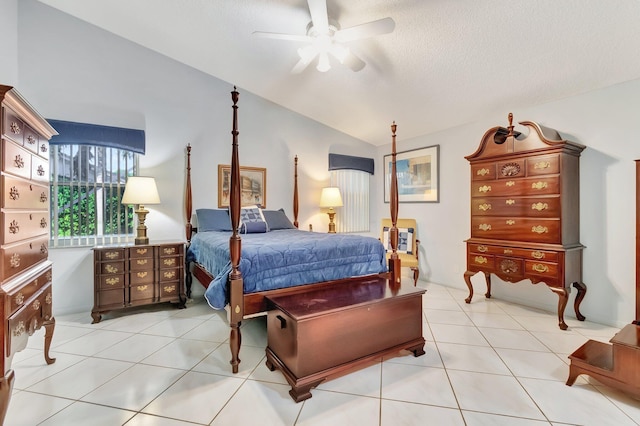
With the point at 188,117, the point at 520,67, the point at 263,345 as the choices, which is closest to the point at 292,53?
the point at 188,117

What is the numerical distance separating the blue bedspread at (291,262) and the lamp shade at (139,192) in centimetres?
92

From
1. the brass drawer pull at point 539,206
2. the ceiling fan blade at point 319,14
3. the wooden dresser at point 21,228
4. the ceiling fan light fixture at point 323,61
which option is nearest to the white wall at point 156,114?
the wooden dresser at point 21,228

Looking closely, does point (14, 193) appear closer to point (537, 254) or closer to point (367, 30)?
point (367, 30)

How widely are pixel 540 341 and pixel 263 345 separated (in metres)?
2.27

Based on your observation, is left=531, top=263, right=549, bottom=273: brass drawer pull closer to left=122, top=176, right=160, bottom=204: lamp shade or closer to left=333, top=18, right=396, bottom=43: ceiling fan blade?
left=333, top=18, right=396, bottom=43: ceiling fan blade

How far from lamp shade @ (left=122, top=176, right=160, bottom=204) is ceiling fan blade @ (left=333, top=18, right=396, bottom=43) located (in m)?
2.41

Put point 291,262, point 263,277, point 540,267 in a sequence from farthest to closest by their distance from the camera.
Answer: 1. point 540,267
2. point 291,262
3. point 263,277

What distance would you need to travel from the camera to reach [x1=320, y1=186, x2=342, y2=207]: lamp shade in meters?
4.44

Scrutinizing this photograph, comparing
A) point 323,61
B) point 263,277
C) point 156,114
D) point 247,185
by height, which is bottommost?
point 263,277

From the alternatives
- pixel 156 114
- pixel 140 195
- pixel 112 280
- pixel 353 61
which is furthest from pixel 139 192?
pixel 353 61

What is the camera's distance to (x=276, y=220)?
3.92 m

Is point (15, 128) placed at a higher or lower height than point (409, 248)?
higher

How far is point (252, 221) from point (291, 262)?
60.7 inches

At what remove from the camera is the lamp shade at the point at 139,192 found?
3043 mm
